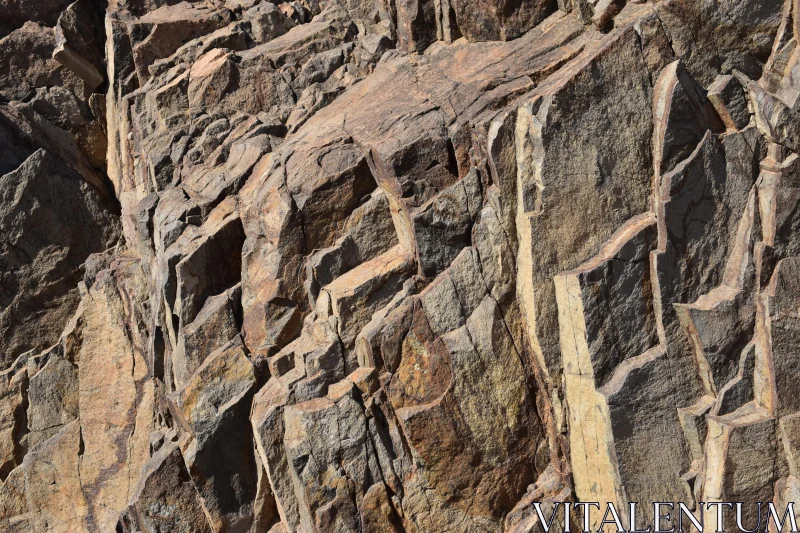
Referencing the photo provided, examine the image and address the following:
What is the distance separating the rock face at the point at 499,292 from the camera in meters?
11.6

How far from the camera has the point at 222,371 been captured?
13023 mm

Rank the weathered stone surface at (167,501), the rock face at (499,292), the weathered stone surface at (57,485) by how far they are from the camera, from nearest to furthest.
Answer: the rock face at (499,292) < the weathered stone surface at (167,501) < the weathered stone surface at (57,485)

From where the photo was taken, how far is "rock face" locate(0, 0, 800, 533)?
11555mm

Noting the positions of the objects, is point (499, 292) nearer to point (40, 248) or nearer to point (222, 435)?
point (222, 435)

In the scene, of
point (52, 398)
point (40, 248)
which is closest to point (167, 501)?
point (52, 398)

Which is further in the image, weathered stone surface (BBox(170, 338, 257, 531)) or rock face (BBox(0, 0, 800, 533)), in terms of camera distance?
weathered stone surface (BBox(170, 338, 257, 531))

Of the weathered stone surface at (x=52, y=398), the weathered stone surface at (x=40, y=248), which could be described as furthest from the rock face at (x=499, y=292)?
the weathered stone surface at (x=40, y=248)

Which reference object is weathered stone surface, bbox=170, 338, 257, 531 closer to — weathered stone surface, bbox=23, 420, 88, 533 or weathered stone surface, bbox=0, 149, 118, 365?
weathered stone surface, bbox=23, 420, 88, 533

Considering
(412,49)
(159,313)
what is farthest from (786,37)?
(159,313)

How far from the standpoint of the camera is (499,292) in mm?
12023

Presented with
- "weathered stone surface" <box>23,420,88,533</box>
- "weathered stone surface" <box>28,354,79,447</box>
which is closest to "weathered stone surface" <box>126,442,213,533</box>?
"weathered stone surface" <box>23,420,88,533</box>

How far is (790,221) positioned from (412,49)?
7.21 m

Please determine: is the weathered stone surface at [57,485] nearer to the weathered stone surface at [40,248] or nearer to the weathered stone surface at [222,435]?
the weathered stone surface at [40,248]

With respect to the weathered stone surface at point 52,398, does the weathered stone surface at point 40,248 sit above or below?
above
